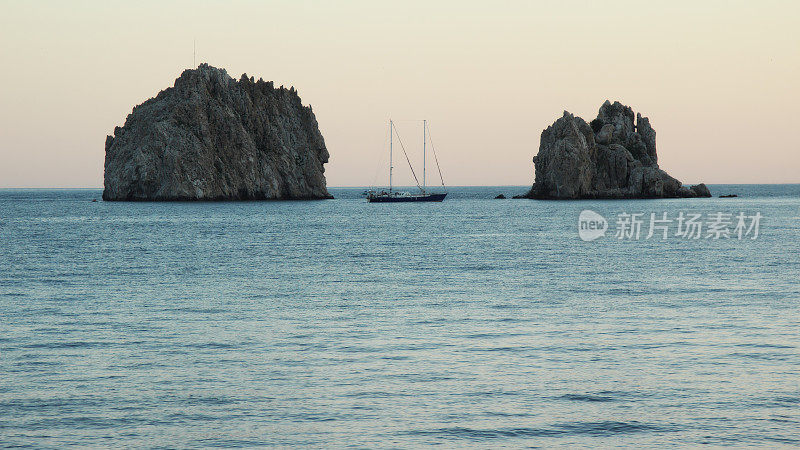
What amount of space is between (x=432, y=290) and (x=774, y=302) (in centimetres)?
1393

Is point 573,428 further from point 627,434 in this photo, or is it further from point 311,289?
point 311,289

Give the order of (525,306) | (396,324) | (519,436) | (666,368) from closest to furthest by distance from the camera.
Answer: (519,436) → (666,368) → (396,324) → (525,306)

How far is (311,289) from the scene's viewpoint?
38.0m

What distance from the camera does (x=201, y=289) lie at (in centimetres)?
3847

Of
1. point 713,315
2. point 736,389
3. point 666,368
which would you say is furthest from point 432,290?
point 736,389

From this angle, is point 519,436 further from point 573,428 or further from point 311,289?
point 311,289

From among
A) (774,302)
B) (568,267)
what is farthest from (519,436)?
(568,267)

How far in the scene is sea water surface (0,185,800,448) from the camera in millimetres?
15680

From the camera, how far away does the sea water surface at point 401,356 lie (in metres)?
15.7

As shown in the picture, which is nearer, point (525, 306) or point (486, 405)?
point (486, 405)

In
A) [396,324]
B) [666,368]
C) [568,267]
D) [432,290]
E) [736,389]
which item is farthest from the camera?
[568,267]

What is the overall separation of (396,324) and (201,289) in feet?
47.1

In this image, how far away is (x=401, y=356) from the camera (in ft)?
72.0

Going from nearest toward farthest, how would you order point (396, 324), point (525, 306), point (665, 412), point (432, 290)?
point (665, 412) < point (396, 324) < point (525, 306) < point (432, 290)
